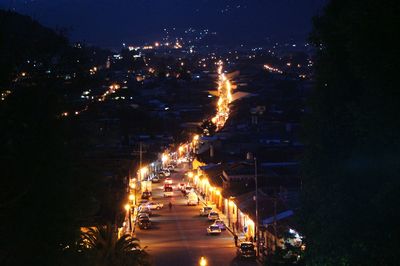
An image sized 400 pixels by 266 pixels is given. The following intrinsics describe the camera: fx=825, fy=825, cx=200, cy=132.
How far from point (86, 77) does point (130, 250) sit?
6.18 metres

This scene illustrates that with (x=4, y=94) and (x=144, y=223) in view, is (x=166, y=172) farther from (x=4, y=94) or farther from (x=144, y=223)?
(x=4, y=94)

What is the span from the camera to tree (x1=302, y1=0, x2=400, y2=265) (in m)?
6.59

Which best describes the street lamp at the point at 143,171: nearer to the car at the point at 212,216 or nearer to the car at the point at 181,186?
the car at the point at 181,186

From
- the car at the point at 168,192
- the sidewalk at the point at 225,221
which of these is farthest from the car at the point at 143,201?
the sidewalk at the point at 225,221

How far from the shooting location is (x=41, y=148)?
421 inches

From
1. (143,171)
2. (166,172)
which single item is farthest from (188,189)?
(166,172)

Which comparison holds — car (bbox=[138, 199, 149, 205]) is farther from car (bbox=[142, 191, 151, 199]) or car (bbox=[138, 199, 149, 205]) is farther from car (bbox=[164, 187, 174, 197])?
car (bbox=[164, 187, 174, 197])

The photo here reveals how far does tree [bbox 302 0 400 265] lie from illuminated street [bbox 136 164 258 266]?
650 inches

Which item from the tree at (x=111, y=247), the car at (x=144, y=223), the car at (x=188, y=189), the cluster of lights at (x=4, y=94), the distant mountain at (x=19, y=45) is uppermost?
the distant mountain at (x=19, y=45)

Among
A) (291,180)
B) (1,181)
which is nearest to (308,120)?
(1,181)

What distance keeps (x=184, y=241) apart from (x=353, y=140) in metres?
23.4

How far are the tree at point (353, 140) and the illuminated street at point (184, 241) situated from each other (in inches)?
650

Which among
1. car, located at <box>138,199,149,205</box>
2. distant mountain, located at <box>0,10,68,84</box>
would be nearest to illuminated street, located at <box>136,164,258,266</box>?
car, located at <box>138,199,149,205</box>

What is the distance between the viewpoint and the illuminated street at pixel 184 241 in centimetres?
2627
